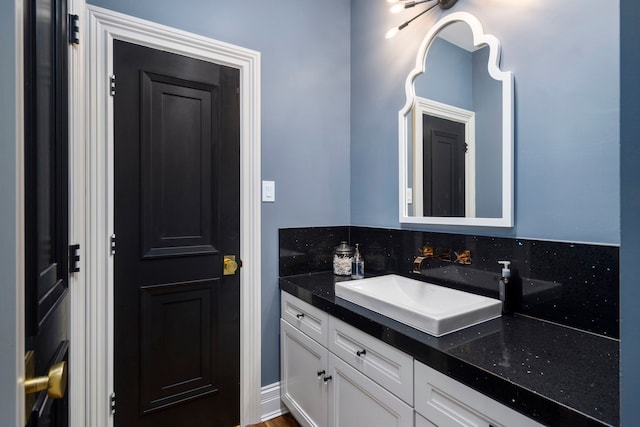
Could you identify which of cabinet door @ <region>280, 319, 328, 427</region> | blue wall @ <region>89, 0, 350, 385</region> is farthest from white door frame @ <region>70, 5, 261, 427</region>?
cabinet door @ <region>280, 319, 328, 427</region>

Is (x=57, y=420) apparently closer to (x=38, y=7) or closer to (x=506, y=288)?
(x=38, y=7)

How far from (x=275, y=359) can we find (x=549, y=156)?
1.68 meters

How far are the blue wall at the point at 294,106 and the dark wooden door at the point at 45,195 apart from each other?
994 mm

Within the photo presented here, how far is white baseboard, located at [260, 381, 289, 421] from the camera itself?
6.08ft

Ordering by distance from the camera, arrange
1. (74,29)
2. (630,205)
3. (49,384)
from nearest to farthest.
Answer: (630,205), (49,384), (74,29)

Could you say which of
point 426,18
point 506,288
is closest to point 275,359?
point 506,288

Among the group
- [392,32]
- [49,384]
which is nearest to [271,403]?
[49,384]

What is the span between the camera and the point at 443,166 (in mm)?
1642

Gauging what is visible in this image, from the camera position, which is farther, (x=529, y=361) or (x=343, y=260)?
(x=343, y=260)

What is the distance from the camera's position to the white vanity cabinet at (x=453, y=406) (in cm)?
81

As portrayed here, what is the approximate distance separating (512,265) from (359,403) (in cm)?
82

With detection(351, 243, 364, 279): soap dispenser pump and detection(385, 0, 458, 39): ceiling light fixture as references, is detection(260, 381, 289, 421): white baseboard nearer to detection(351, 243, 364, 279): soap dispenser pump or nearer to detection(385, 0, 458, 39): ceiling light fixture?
detection(351, 243, 364, 279): soap dispenser pump

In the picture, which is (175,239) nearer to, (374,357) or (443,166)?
(374,357)

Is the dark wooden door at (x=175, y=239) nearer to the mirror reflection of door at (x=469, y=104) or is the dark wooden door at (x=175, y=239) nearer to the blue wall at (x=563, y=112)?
the mirror reflection of door at (x=469, y=104)
